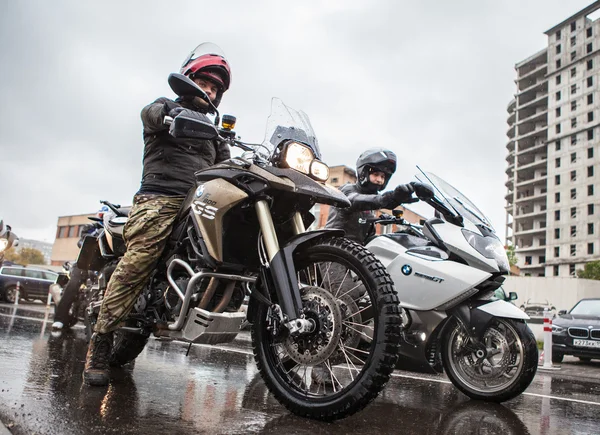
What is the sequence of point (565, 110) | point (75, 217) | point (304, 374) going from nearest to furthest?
point (304, 374) < point (75, 217) < point (565, 110)

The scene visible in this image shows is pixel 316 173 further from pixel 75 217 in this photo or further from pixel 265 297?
pixel 75 217

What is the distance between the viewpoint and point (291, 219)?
3250mm

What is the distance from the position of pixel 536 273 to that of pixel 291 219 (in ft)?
306

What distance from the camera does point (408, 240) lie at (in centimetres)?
468

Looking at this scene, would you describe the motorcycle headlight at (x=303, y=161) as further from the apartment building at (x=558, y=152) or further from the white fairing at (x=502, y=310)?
the apartment building at (x=558, y=152)

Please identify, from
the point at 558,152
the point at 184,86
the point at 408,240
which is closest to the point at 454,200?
the point at 408,240

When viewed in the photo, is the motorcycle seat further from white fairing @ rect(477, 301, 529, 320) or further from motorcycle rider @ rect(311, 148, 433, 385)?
white fairing @ rect(477, 301, 529, 320)

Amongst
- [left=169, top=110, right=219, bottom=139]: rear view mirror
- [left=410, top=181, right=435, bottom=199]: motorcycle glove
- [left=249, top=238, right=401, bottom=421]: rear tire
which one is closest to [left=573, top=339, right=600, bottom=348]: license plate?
[left=410, top=181, right=435, bottom=199]: motorcycle glove

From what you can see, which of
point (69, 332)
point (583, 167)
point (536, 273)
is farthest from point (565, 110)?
point (69, 332)

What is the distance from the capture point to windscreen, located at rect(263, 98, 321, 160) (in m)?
3.30

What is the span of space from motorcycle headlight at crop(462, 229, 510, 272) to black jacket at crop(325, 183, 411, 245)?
2.30 feet

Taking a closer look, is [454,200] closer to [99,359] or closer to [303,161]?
[303,161]

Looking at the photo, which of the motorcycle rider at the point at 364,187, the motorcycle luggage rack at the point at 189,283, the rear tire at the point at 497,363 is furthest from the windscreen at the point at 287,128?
the rear tire at the point at 497,363

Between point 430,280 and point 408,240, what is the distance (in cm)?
57
